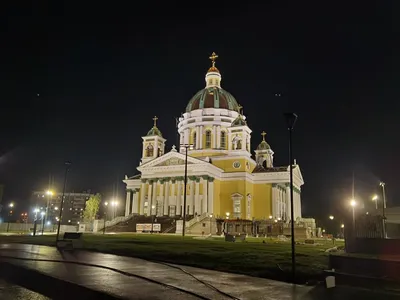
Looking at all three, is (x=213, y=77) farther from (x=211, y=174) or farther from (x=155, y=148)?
(x=211, y=174)

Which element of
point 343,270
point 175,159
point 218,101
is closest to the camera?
point 343,270

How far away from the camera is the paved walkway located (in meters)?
10.1

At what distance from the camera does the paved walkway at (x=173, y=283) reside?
1006 cm

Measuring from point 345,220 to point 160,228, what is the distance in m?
46.9

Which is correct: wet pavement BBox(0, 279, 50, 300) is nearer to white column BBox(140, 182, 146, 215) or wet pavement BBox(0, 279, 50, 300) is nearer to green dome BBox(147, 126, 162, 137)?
white column BBox(140, 182, 146, 215)

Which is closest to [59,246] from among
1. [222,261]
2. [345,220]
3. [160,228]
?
[222,261]

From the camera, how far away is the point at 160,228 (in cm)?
5953

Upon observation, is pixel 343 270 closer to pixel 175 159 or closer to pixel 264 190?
pixel 175 159

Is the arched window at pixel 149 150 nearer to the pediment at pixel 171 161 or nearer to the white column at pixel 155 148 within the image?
the white column at pixel 155 148

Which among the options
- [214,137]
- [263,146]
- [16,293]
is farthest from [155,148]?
[16,293]

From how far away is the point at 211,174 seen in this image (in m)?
73.0

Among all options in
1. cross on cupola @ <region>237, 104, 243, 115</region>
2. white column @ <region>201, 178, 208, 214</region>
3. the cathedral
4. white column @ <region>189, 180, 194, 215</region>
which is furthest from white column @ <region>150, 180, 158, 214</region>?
cross on cupola @ <region>237, 104, 243, 115</region>

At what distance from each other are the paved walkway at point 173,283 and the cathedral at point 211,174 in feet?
168

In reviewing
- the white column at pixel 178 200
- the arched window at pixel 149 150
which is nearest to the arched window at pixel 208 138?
the arched window at pixel 149 150
